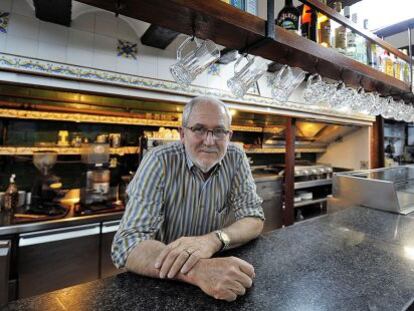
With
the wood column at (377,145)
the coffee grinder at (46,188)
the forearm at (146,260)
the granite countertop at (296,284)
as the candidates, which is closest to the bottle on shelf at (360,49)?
the granite countertop at (296,284)

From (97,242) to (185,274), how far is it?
170 centimetres

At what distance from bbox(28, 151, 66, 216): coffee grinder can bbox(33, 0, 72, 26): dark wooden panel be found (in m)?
1.17

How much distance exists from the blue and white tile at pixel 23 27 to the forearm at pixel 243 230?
2.05 metres

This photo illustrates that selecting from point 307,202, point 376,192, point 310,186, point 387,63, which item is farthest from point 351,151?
point 376,192

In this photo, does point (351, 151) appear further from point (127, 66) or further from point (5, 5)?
point (5, 5)

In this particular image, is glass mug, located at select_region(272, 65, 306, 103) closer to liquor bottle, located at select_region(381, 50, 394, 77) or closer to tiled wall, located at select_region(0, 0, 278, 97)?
liquor bottle, located at select_region(381, 50, 394, 77)

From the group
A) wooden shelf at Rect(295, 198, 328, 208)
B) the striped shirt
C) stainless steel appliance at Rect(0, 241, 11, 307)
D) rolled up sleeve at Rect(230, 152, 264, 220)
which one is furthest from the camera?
wooden shelf at Rect(295, 198, 328, 208)

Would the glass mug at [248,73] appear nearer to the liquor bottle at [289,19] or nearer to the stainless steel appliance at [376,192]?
the liquor bottle at [289,19]

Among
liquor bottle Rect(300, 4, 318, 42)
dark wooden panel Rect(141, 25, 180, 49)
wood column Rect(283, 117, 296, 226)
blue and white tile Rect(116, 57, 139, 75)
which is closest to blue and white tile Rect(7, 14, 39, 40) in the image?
blue and white tile Rect(116, 57, 139, 75)

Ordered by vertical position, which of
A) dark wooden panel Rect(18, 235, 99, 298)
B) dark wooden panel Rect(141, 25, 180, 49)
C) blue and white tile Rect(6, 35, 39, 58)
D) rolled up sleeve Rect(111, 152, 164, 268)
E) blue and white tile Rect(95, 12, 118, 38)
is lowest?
dark wooden panel Rect(18, 235, 99, 298)

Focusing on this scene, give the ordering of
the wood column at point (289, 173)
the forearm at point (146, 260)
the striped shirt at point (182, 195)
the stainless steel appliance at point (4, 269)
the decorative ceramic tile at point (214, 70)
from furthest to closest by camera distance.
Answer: the wood column at point (289, 173), the decorative ceramic tile at point (214, 70), the stainless steel appliance at point (4, 269), the striped shirt at point (182, 195), the forearm at point (146, 260)

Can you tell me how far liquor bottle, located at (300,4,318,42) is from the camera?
4.73 feet

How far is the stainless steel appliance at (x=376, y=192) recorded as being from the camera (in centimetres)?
177

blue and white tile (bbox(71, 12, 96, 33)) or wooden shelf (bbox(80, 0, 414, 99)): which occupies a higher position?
blue and white tile (bbox(71, 12, 96, 33))
